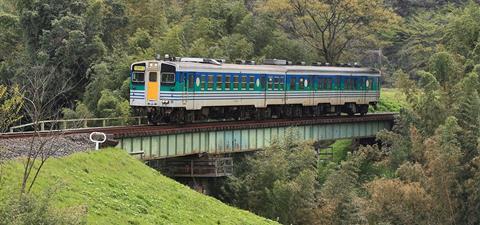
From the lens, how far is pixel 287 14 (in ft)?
212

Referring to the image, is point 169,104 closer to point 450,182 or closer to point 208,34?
point 450,182

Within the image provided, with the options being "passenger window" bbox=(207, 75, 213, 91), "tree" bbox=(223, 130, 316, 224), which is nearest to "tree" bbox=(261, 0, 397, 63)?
"tree" bbox=(223, 130, 316, 224)

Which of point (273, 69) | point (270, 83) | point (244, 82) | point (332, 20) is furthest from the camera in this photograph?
point (332, 20)

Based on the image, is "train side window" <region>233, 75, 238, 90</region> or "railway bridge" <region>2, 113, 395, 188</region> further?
"train side window" <region>233, 75, 238, 90</region>

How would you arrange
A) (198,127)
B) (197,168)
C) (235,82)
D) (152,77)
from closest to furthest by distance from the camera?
1. (198,127)
2. (152,77)
3. (197,168)
4. (235,82)

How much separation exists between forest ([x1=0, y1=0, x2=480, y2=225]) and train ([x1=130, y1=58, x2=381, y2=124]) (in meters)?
3.12

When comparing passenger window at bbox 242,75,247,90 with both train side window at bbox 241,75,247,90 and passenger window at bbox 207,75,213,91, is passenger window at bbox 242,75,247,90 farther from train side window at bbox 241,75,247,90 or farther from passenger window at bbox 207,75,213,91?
passenger window at bbox 207,75,213,91

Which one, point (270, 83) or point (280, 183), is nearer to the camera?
point (280, 183)

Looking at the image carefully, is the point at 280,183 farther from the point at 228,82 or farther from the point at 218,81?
the point at 228,82

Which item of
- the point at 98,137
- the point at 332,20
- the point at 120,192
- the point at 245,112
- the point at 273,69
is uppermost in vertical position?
the point at 332,20

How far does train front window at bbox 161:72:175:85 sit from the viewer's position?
35.9 meters

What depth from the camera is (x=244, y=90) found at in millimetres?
41031

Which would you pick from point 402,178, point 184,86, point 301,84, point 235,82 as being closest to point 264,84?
point 235,82

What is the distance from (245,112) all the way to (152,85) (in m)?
7.98
